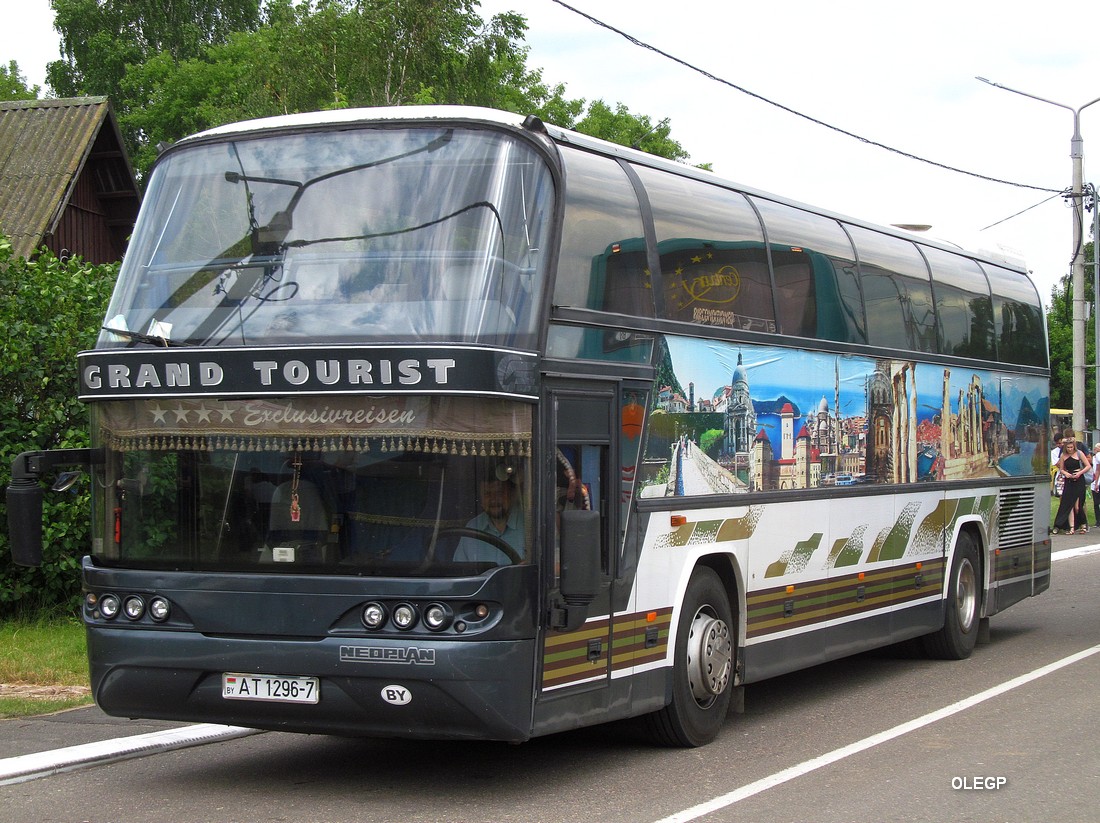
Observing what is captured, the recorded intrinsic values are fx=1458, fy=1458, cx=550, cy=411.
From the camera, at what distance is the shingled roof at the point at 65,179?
25.9m

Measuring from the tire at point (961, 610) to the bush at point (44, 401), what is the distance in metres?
7.82

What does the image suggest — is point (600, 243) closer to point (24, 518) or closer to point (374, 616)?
point (374, 616)

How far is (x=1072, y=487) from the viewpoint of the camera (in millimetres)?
27188

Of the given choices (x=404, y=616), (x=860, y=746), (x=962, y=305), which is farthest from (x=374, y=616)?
(x=962, y=305)

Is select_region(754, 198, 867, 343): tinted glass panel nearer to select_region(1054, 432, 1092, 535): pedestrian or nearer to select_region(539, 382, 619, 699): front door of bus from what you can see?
select_region(539, 382, 619, 699): front door of bus

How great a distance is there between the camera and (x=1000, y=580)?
1454 cm

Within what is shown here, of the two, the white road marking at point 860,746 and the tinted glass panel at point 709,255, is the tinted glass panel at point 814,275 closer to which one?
the tinted glass panel at point 709,255

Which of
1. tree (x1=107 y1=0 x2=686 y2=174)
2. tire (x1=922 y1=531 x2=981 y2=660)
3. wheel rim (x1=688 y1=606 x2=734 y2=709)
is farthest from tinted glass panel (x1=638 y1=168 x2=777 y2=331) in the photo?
tree (x1=107 y1=0 x2=686 y2=174)

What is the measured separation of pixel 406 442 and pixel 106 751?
307cm

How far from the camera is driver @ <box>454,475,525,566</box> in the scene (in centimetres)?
710

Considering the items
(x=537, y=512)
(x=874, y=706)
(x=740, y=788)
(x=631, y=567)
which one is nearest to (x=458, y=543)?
(x=537, y=512)

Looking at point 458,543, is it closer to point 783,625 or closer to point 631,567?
point 631,567

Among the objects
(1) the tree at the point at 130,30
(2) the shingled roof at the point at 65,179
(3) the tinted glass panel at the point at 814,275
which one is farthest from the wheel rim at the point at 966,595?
(1) the tree at the point at 130,30

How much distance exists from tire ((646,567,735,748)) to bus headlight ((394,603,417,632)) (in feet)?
7.26
